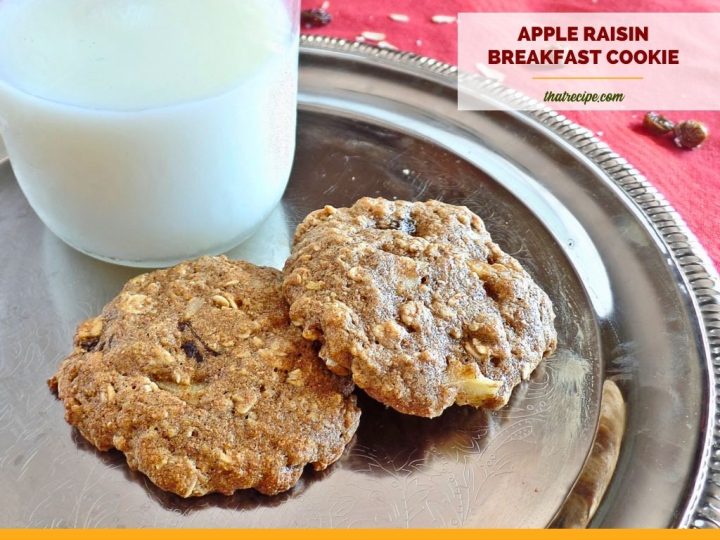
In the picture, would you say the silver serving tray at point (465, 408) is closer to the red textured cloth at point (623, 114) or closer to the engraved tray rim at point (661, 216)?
the engraved tray rim at point (661, 216)

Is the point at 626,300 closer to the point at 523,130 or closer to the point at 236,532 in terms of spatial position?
the point at 523,130

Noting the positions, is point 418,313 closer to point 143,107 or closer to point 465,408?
point 465,408

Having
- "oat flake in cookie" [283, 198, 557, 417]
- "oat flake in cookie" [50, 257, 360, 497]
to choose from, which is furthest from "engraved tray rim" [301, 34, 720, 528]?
"oat flake in cookie" [50, 257, 360, 497]

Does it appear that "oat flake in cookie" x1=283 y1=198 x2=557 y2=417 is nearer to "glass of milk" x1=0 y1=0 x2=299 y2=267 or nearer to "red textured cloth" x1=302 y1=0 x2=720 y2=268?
"glass of milk" x1=0 y1=0 x2=299 y2=267

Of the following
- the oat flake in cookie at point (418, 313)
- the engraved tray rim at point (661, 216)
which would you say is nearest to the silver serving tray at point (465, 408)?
the engraved tray rim at point (661, 216)

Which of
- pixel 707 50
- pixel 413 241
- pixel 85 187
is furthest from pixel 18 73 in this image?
pixel 707 50

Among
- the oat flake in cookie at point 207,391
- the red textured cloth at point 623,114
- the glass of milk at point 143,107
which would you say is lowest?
the red textured cloth at point 623,114
